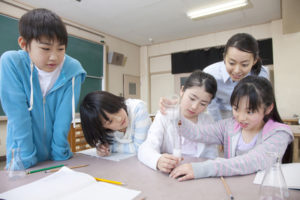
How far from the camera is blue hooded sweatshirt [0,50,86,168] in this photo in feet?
2.98

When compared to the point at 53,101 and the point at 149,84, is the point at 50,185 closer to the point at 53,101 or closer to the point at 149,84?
the point at 53,101

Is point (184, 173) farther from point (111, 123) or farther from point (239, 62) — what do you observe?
point (239, 62)

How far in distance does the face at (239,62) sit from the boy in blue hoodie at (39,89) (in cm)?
93

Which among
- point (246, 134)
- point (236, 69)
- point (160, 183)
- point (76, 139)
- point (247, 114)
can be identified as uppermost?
point (236, 69)

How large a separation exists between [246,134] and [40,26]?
109 centimetres

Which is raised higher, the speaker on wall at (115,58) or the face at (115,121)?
the speaker on wall at (115,58)

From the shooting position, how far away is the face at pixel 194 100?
1199 millimetres

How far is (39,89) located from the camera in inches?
39.9

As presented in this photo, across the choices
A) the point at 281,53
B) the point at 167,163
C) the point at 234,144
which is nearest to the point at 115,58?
the point at 281,53

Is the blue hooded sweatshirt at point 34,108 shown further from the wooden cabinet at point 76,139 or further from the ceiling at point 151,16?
the ceiling at point 151,16

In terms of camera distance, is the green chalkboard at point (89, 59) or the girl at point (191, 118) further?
the green chalkboard at point (89, 59)

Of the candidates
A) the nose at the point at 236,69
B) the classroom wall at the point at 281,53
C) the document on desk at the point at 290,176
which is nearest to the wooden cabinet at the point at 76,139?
the nose at the point at 236,69

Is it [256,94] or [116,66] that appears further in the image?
[116,66]

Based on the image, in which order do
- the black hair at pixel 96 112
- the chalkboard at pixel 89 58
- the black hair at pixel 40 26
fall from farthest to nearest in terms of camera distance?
1. the chalkboard at pixel 89 58
2. the black hair at pixel 96 112
3. the black hair at pixel 40 26
